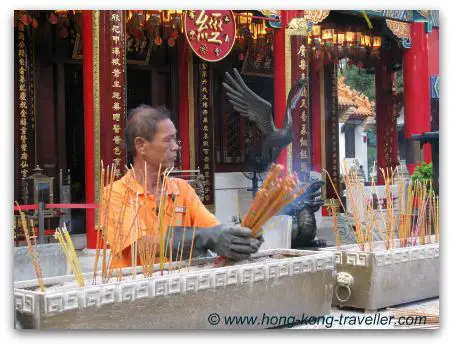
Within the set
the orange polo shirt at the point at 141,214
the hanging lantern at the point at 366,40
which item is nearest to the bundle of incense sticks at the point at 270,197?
the orange polo shirt at the point at 141,214

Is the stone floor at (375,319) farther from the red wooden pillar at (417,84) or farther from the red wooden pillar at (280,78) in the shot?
the red wooden pillar at (417,84)

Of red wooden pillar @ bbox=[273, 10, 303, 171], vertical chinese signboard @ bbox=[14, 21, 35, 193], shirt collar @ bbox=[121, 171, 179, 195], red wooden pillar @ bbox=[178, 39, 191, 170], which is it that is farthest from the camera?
red wooden pillar @ bbox=[178, 39, 191, 170]

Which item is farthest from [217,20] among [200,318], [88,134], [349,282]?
[200,318]

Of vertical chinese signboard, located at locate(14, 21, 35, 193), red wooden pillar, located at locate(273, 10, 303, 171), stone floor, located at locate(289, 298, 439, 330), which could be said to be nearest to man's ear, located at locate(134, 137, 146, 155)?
stone floor, located at locate(289, 298, 439, 330)

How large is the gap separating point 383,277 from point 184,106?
3.77 metres

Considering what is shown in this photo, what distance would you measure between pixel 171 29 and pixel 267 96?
1611 millimetres

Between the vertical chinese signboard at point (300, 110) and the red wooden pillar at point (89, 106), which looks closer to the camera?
the red wooden pillar at point (89, 106)

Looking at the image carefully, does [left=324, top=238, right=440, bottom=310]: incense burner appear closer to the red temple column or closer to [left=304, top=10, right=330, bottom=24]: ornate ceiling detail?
[left=304, top=10, right=330, bottom=24]: ornate ceiling detail

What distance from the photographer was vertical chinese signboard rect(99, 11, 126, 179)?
4215 millimetres

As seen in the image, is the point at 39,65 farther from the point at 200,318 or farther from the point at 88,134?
the point at 200,318

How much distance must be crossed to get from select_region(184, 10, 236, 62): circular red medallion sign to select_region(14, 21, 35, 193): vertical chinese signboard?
4.21ft

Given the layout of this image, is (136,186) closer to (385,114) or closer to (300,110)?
(300,110)

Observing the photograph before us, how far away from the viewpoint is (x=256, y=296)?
220 centimetres

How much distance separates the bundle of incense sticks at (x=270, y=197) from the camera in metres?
2.11
